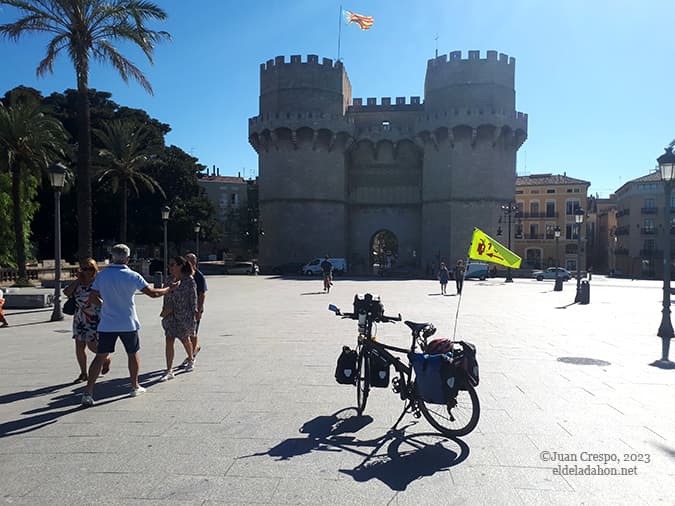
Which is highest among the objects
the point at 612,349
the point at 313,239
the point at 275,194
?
the point at 275,194

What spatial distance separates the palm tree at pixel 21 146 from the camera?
2356 cm

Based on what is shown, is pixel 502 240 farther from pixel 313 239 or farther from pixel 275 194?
pixel 275 194

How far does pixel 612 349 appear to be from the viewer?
9102mm

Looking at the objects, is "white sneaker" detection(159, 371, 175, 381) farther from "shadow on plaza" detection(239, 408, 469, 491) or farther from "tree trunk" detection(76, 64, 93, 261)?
"tree trunk" detection(76, 64, 93, 261)

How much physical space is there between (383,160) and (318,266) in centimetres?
1249

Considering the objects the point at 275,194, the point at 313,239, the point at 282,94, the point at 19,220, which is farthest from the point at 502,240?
the point at 19,220

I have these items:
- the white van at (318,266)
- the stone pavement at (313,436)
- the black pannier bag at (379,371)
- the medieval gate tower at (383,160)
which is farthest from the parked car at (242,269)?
the black pannier bag at (379,371)

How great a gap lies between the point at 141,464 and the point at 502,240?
4279 cm

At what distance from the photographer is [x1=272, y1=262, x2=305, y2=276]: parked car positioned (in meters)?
43.3

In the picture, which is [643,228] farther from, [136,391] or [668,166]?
[136,391]

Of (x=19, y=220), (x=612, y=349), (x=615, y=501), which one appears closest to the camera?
(x=615, y=501)

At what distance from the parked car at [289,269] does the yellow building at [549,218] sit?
28.5 meters

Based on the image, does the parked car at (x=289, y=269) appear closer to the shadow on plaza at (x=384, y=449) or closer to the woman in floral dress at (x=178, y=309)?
the woman in floral dress at (x=178, y=309)

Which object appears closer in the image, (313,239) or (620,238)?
(313,239)
